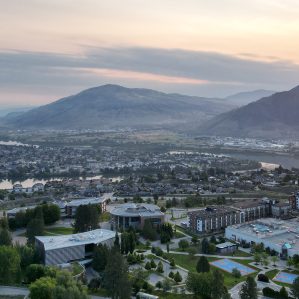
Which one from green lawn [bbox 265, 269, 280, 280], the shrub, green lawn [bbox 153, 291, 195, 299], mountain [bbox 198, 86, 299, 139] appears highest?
mountain [bbox 198, 86, 299, 139]

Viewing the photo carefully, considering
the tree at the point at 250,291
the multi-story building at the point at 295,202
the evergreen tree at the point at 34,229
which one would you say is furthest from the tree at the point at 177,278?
the multi-story building at the point at 295,202

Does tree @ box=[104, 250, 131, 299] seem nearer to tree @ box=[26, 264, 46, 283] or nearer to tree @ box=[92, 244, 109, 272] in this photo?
tree @ box=[26, 264, 46, 283]

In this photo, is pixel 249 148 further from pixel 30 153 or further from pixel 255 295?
pixel 255 295

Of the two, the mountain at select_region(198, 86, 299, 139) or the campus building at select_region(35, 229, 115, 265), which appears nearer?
the campus building at select_region(35, 229, 115, 265)

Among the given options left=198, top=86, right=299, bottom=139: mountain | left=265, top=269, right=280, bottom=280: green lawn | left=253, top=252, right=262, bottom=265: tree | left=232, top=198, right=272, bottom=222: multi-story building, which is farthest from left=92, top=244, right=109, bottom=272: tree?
left=198, top=86, right=299, bottom=139: mountain

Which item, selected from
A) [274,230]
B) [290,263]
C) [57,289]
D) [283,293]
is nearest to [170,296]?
[283,293]

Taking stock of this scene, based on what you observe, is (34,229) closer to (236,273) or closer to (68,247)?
(68,247)
